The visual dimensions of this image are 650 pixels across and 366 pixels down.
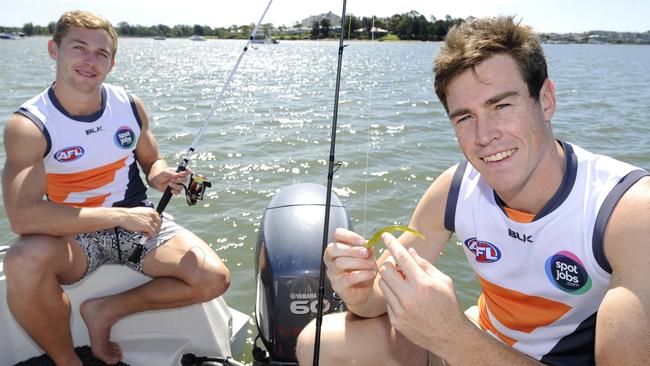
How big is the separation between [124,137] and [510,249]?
8.44ft

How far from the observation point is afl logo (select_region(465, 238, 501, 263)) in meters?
2.20

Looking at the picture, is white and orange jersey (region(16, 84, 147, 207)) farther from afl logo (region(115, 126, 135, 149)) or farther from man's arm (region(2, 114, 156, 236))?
man's arm (region(2, 114, 156, 236))

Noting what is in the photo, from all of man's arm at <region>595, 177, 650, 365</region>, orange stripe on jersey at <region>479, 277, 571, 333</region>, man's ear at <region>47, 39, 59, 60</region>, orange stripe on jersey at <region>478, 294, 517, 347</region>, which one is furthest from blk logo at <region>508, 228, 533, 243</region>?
man's ear at <region>47, 39, 59, 60</region>

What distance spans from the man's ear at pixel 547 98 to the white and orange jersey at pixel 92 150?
2634 mm

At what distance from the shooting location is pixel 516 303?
2.16 meters

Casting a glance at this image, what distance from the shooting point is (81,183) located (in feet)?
11.0

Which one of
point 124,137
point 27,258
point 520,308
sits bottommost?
point 27,258

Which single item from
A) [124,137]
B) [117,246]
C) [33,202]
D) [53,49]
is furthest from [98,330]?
[53,49]

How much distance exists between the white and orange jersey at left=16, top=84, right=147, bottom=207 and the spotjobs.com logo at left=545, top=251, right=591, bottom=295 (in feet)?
8.77

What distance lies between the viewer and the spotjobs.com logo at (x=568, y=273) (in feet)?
A: 6.30

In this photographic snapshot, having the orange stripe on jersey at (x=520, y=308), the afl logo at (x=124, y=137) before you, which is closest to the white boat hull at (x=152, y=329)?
the afl logo at (x=124, y=137)

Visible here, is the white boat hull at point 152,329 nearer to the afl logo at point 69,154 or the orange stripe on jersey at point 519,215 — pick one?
the afl logo at point 69,154

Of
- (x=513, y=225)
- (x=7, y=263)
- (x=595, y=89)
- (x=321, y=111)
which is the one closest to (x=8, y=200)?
(x=7, y=263)

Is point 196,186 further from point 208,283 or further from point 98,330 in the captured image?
point 98,330
